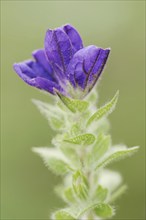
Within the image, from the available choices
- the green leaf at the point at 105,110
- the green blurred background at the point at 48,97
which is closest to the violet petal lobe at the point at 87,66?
the green leaf at the point at 105,110

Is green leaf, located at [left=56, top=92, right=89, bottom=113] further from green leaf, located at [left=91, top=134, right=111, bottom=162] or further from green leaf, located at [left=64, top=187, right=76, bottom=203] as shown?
green leaf, located at [left=64, top=187, right=76, bottom=203]

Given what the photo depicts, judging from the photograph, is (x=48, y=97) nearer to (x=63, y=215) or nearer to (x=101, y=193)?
(x=101, y=193)

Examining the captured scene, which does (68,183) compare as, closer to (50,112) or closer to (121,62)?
(50,112)

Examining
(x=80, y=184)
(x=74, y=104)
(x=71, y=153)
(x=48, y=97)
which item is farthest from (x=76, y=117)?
(x=48, y=97)

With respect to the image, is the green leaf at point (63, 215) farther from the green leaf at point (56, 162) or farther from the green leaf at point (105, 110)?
the green leaf at point (105, 110)

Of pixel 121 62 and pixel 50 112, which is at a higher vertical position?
pixel 121 62

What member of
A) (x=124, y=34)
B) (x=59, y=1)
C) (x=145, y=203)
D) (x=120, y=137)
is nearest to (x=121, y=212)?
(x=145, y=203)
